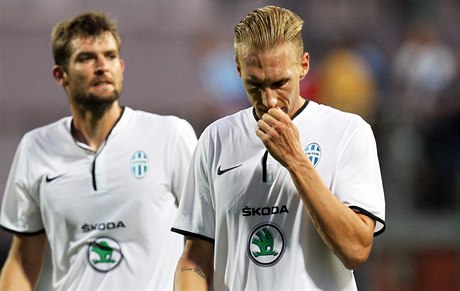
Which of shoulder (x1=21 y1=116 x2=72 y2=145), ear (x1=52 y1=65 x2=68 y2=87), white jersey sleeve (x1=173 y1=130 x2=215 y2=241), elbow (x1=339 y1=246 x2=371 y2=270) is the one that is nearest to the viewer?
elbow (x1=339 y1=246 x2=371 y2=270)

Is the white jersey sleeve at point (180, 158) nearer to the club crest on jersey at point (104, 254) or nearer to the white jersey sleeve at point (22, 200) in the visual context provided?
the club crest on jersey at point (104, 254)

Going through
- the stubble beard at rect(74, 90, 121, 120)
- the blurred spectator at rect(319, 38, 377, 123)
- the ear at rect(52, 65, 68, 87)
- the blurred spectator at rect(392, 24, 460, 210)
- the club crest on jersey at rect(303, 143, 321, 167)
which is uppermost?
the blurred spectator at rect(319, 38, 377, 123)

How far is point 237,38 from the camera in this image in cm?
491

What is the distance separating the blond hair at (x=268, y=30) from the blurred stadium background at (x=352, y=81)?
22.0 feet

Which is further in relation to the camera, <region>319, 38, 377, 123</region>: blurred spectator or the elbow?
<region>319, 38, 377, 123</region>: blurred spectator

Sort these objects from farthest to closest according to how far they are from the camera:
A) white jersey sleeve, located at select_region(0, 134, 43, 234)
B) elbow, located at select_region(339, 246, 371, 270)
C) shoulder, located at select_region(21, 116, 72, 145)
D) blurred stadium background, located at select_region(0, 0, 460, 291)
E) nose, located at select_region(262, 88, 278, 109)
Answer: blurred stadium background, located at select_region(0, 0, 460, 291), shoulder, located at select_region(21, 116, 72, 145), white jersey sleeve, located at select_region(0, 134, 43, 234), nose, located at select_region(262, 88, 278, 109), elbow, located at select_region(339, 246, 371, 270)

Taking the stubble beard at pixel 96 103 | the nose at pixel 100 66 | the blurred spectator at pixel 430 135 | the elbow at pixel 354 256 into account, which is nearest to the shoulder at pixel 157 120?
the stubble beard at pixel 96 103

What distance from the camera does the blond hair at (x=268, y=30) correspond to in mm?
4824

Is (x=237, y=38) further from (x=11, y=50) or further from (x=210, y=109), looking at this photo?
(x=11, y=50)

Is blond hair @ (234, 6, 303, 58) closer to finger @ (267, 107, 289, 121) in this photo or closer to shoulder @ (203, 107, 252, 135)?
finger @ (267, 107, 289, 121)

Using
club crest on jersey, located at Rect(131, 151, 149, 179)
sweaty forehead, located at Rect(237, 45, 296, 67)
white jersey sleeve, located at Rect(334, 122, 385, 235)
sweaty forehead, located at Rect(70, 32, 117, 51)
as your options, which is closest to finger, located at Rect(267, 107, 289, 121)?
sweaty forehead, located at Rect(237, 45, 296, 67)

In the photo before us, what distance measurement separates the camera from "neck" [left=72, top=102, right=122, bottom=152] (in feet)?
21.6

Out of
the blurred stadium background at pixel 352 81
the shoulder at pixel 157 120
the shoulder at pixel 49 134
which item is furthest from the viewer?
the blurred stadium background at pixel 352 81

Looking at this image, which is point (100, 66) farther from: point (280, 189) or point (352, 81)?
point (352, 81)
